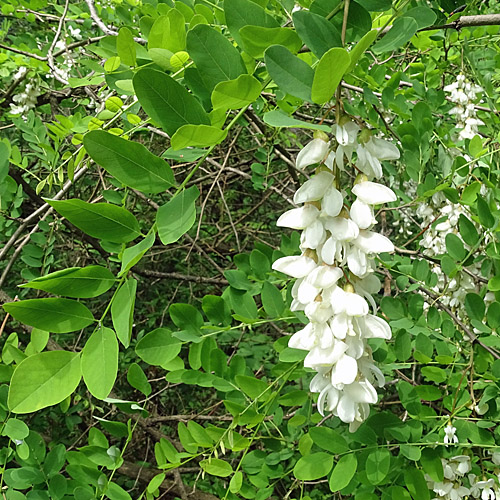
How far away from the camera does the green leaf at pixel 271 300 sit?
3.29 ft

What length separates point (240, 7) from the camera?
0.56 m

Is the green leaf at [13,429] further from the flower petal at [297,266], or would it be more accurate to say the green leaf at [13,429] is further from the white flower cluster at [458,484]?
the white flower cluster at [458,484]

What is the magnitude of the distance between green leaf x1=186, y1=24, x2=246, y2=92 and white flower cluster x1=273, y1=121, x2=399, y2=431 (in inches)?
4.7

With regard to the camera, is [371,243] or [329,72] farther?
[371,243]

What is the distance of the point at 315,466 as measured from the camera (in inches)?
34.2

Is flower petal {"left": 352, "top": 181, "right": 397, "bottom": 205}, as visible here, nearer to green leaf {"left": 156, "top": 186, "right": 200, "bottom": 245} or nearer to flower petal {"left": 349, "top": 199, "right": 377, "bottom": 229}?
flower petal {"left": 349, "top": 199, "right": 377, "bottom": 229}

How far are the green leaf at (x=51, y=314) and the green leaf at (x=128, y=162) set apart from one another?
0.51 ft

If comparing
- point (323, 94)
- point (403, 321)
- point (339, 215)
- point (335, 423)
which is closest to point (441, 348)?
point (403, 321)

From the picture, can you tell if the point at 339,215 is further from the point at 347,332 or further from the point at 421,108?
the point at 421,108

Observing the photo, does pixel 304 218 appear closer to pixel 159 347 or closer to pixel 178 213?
pixel 178 213

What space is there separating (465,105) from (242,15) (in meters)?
1.18

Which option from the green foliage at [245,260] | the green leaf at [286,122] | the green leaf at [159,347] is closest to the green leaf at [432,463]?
the green foliage at [245,260]

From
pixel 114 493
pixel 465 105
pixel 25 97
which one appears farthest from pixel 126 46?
pixel 25 97

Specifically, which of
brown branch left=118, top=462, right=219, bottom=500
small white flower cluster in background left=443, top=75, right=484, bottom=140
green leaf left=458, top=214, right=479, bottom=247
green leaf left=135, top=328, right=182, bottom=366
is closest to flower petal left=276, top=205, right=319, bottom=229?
green leaf left=135, top=328, right=182, bottom=366
